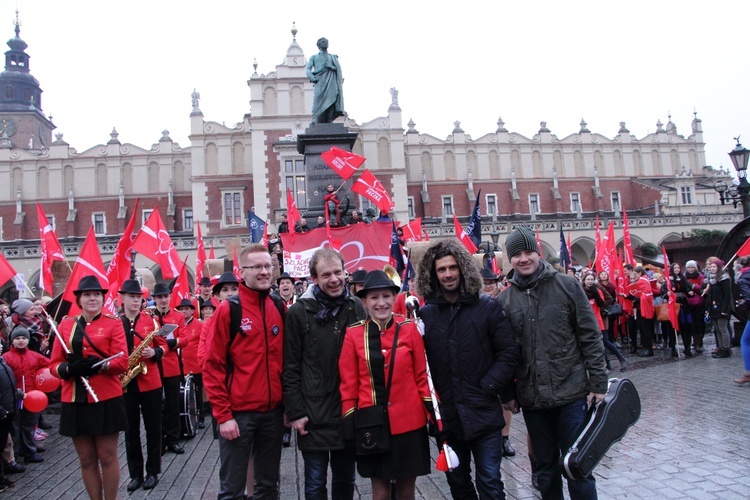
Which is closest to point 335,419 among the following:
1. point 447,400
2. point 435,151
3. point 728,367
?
point 447,400

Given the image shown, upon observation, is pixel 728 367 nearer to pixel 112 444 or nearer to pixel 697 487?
pixel 697 487

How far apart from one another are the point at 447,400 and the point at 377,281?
925 mm

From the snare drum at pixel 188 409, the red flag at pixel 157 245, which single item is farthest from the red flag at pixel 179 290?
the snare drum at pixel 188 409

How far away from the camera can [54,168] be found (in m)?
44.9

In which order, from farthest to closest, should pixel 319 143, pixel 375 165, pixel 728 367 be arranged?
pixel 375 165, pixel 319 143, pixel 728 367

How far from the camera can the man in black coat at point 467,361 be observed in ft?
12.1

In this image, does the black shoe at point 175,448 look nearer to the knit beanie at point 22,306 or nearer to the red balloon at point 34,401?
the red balloon at point 34,401

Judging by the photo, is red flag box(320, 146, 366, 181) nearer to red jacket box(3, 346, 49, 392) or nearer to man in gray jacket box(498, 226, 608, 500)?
red jacket box(3, 346, 49, 392)

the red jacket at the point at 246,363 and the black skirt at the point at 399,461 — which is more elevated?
the red jacket at the point at 246,363

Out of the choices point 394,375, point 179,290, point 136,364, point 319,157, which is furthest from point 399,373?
point 319,157

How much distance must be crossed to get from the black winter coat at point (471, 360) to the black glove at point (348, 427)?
0.62 m

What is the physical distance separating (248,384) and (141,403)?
2371 mm

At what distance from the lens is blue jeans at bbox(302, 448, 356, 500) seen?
3.74 metres

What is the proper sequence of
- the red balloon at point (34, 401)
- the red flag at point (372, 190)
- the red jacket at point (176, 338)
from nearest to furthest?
the red balloon at point (34, 401) → the red jacket at point (176, 338) → the red flag at point (372, 190)
